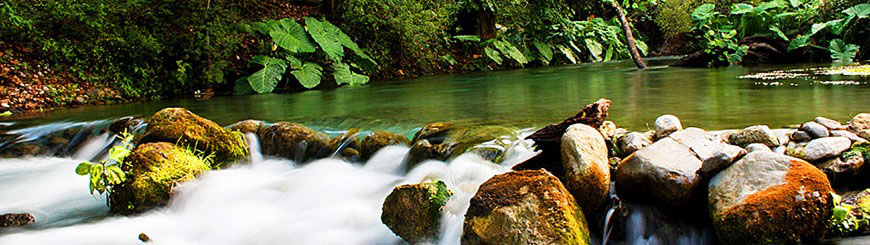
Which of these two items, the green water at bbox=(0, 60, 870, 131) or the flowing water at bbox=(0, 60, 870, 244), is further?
the green water at bbox=(0, 60, 870, 131)

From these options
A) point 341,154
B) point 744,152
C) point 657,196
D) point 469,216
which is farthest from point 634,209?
point 341,154

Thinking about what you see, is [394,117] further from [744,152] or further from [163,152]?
[744,152]

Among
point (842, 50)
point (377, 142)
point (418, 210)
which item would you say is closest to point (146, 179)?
point (377, 142)

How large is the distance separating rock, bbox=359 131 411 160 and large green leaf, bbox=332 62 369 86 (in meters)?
6.39

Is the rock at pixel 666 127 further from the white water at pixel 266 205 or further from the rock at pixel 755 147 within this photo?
the white water at pixel 266 205

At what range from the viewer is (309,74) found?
982cm

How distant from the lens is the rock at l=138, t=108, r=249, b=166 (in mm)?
3820

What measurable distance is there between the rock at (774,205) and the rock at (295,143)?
271 cm

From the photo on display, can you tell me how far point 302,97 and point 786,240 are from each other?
687 centimetres

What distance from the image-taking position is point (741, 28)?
13.1m

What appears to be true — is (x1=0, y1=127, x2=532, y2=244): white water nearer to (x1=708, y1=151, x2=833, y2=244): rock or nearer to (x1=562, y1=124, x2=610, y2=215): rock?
(x1=562, y1=124, x2=610, y2=215): rock

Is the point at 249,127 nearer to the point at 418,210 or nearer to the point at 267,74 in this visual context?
the point at 418,210

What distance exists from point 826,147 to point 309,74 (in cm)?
837

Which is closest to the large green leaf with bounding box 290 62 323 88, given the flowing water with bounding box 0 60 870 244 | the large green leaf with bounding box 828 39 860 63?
the flowing water with bounding box 0 60 870 244
